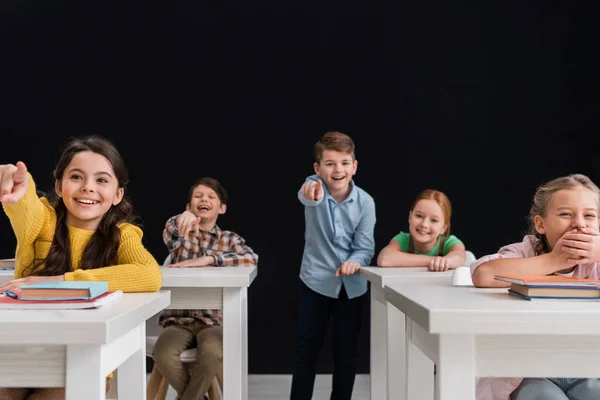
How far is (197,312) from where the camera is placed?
2.85 m

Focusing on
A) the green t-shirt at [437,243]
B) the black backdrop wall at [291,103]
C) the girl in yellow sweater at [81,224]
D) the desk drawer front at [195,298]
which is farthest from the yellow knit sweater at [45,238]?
the black backdrop wall at [291,103]

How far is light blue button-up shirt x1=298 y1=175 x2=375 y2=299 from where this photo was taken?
292 centimetres

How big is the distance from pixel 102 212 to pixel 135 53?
7.75 feet

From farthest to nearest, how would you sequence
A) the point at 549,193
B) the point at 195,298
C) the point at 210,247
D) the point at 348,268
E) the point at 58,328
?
1. the point at 210,247
2. the point at 348,268
3. the point at 195,298
4. the point at 549,193
5. the point at 58,328

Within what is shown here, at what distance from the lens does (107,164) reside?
2.00 m

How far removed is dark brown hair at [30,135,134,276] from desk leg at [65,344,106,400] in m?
0.80

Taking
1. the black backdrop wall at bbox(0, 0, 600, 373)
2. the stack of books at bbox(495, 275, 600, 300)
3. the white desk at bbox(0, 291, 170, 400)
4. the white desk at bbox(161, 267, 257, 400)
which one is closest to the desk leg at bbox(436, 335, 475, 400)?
the stack of books at bbox(495, 275, 600, 300)

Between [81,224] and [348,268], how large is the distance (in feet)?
3.93

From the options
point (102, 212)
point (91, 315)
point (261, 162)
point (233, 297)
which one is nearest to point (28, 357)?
A: point (91, 315)

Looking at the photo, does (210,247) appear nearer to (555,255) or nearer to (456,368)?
(555,255)

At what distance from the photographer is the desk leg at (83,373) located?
109 cm

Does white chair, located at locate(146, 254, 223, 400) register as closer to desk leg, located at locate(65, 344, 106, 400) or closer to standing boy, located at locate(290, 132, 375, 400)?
standing boy, located at locate(290, 132, 375, 400)

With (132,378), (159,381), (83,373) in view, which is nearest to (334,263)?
(159,381)

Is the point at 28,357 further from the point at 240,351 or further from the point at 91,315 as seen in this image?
the point at 240,351
